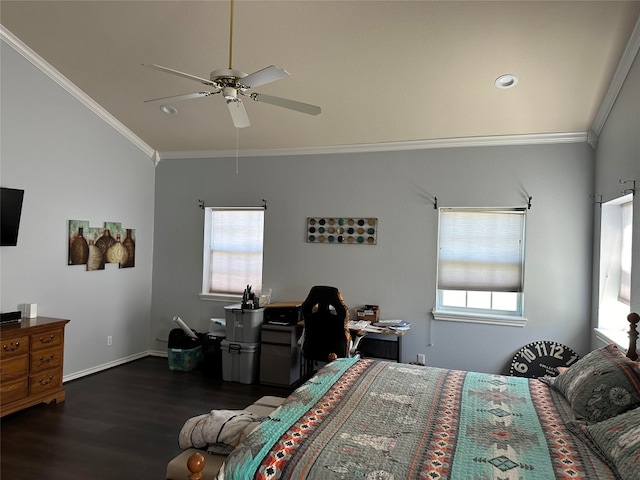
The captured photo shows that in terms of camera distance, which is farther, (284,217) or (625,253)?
(284,217)

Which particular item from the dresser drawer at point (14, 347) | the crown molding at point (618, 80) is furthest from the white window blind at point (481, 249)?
the dresser drawer at point (14, 347)

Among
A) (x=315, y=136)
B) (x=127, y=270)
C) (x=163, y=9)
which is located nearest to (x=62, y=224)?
(x=127, y=270)

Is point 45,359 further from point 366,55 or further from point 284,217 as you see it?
point 366,55

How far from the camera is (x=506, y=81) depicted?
3688 mm

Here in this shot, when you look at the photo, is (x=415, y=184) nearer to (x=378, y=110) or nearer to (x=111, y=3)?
(x=378, y=110)

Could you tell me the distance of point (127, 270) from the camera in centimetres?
560

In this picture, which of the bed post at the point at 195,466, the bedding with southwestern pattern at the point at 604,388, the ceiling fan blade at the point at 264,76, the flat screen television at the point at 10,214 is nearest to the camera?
the bed post at the point at 195,466

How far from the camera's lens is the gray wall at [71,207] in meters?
4.17

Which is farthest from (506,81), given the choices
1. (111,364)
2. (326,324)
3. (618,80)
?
(111,364)

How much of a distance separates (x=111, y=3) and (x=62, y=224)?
2.35 meters

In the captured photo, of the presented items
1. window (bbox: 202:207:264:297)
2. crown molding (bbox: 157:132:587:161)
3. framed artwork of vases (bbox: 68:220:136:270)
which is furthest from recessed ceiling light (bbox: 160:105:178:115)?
framed artwork of vases (bbox: 68:220:136:270)

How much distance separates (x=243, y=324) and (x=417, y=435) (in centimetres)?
326

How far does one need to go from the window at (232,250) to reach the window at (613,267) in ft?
12.0

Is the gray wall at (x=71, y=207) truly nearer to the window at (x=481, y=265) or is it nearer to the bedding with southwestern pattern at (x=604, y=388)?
the window at (x=481, y=265)
